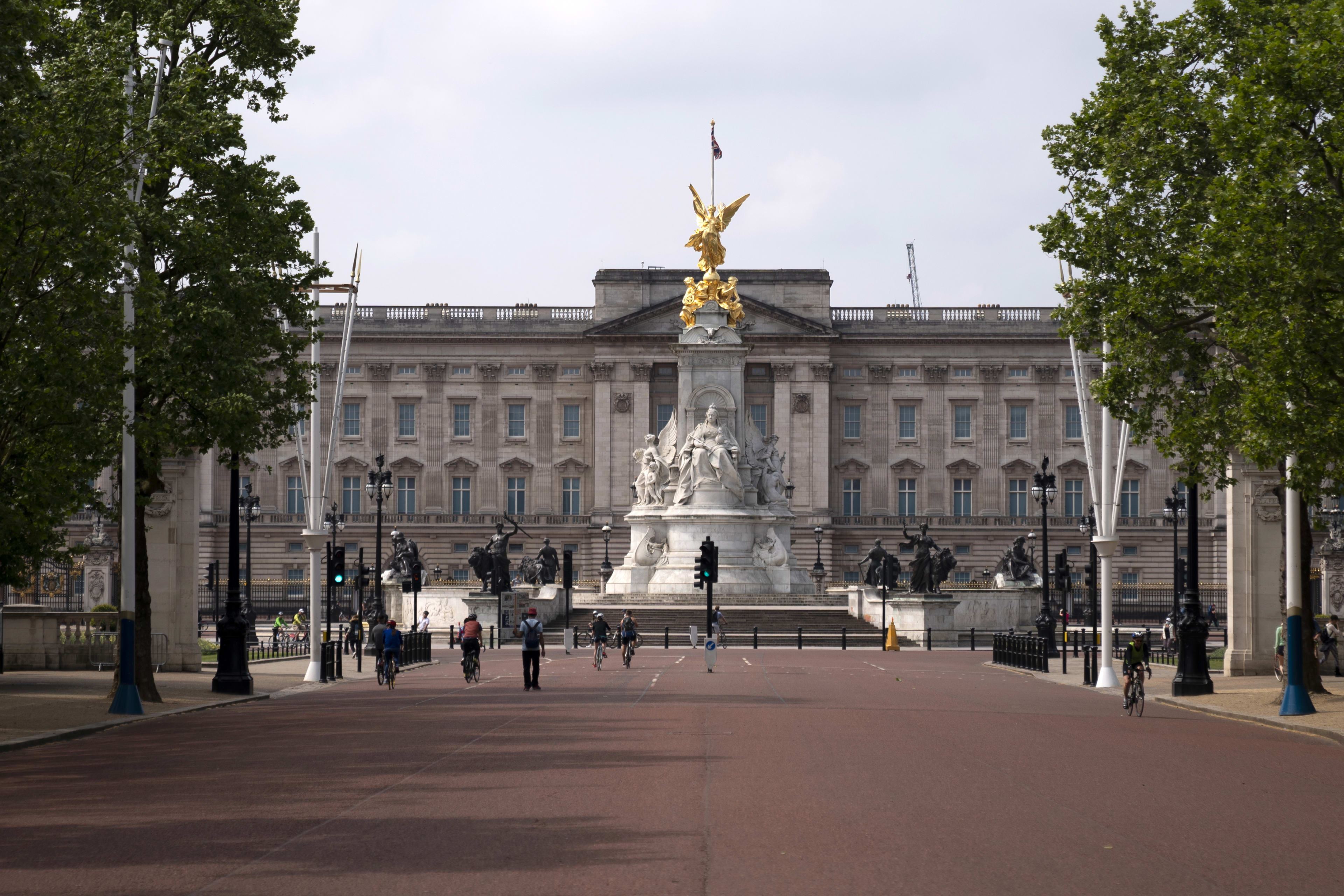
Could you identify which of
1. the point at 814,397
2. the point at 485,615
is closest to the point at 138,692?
the point at 485,615

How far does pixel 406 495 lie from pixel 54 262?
317ft

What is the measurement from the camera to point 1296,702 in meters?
27.9

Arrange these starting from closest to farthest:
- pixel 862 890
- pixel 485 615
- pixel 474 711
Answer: pixel 862 890
pixel 474 711
pixel 485 615

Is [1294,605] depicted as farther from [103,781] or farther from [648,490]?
[648,490]

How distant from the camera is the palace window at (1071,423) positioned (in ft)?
393

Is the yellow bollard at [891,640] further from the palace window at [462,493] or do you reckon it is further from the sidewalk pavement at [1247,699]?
the palace window at [462,493]

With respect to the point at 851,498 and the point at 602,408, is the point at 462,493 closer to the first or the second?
the point at 602,408

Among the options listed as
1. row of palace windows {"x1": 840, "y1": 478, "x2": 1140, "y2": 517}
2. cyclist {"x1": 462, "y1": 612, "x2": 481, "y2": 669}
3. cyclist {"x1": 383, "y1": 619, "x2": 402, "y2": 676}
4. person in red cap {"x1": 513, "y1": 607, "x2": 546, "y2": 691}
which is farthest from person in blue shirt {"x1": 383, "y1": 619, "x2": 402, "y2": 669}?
row of palace windows {"x1": 840, "y1": 478, "x2": 1140, "y2": 517}

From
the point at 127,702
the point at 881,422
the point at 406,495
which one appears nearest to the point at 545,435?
the point at 406,495

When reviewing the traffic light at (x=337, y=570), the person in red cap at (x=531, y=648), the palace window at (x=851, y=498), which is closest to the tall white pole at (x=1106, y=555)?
the person in red cap at (x=531, y=648)

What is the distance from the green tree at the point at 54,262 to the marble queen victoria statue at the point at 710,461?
45467 millimetres

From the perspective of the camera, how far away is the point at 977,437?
121 m

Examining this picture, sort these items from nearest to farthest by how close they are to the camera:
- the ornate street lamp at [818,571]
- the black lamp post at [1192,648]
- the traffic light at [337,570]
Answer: the black lamp post at [1192,648] → the traffic light at [337,570] → the ornate street lamp at [818,571]

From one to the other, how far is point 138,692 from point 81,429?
6026mm
